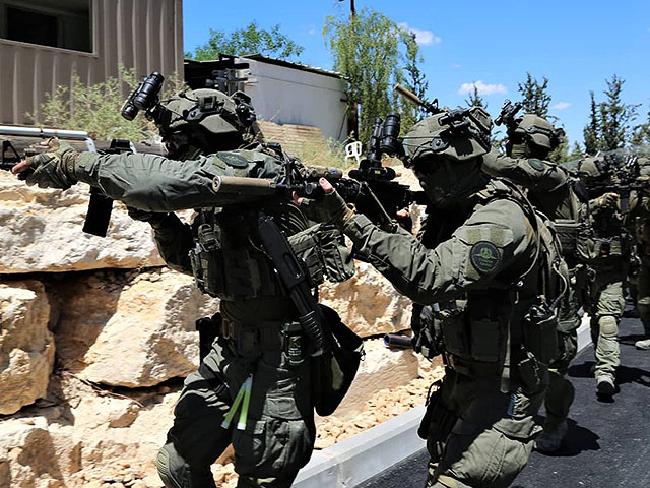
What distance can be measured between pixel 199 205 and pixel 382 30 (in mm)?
17130

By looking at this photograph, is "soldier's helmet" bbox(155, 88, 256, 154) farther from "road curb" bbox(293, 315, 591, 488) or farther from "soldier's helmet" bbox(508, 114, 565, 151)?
"soldier's helmet" bbox(508, 114, 565, 151)

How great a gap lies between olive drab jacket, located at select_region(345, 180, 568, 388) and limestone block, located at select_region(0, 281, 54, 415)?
1960mm

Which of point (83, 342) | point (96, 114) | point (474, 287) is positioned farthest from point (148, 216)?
point (96, 114)

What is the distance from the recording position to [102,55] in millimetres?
8719

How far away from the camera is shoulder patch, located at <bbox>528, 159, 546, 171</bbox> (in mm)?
4578

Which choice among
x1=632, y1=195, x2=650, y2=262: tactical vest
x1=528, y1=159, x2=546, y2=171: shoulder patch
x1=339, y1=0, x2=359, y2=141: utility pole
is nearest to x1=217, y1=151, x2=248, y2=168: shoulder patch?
x1=528, y1=159, x2=546, y2=171: shoulder patch

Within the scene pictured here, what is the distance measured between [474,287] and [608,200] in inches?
171

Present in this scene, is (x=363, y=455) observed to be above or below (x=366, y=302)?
below

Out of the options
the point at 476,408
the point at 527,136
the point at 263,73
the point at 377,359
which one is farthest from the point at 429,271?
the point at 263,73

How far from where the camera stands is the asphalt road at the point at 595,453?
4254mm

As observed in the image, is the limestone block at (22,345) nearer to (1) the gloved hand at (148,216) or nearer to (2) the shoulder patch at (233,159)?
(1) the gloved hand at (148,216)

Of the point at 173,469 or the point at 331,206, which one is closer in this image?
the point at 331,206

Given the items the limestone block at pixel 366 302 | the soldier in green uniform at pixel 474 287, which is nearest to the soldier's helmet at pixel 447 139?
the soldier in green uniform at pixel 474 287

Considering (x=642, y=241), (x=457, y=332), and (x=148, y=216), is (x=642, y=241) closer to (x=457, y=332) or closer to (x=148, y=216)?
(x=457, y=332)
